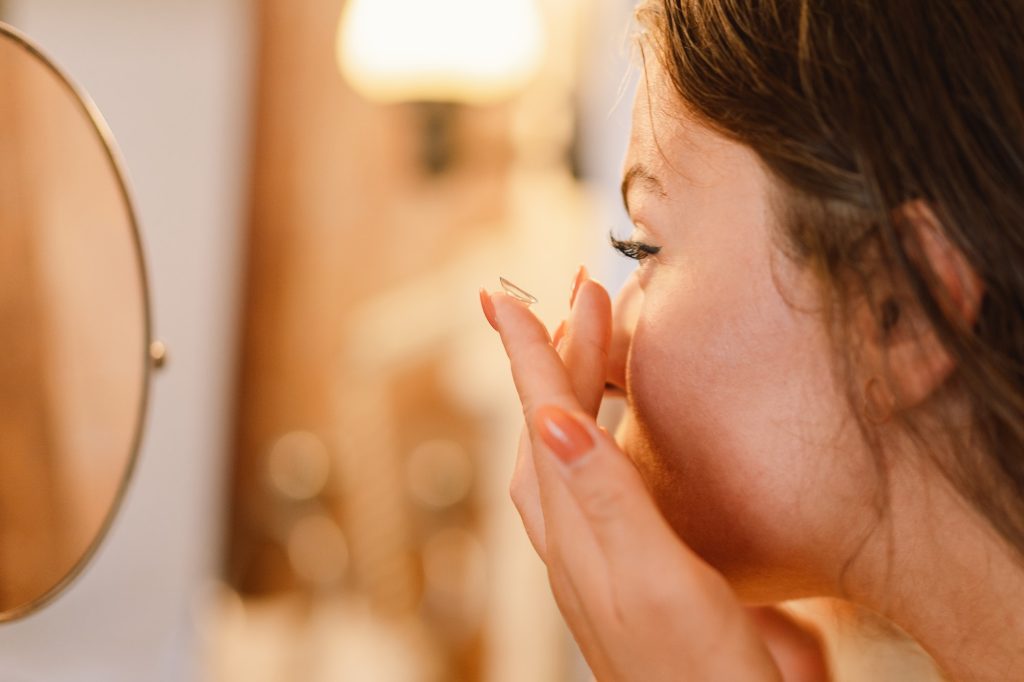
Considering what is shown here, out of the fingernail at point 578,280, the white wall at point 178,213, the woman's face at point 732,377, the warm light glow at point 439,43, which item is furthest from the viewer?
the white wall at point 178,213

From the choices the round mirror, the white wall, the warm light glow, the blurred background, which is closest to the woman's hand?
the round mirror

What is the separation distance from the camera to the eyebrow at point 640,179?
68cm

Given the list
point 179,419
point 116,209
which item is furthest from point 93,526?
point 179,419

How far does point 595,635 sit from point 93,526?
1.05 feet

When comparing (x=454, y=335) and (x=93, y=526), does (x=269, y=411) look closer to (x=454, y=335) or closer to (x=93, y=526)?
(x=454, y=335)

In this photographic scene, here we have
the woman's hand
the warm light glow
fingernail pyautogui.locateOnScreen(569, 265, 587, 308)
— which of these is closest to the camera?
the woman's hand

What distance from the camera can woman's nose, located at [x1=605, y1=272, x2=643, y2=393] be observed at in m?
0.73

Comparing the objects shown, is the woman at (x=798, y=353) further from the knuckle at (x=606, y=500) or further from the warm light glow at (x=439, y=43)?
the warm light glow at (x=439, y=43)

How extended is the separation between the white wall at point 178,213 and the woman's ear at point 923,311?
139 centimetres

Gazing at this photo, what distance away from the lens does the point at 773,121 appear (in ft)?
1.98

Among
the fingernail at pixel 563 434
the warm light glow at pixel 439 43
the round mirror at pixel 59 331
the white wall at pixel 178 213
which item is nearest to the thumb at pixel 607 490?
the fingernail at pixel 563 434

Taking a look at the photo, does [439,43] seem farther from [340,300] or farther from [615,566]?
[615,566]

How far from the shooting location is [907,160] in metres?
0.57

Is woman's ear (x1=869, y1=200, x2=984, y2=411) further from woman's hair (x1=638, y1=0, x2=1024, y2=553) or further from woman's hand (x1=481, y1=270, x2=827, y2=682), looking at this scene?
woman's hand (x1=481, y1=270, x2=827, y2=682)
